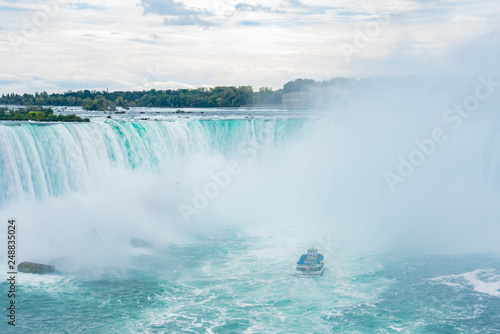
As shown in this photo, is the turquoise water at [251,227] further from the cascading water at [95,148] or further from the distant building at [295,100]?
the distant building at [295,100]

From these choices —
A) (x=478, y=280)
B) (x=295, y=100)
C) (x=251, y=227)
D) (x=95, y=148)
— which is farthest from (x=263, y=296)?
(x=295, y=100)

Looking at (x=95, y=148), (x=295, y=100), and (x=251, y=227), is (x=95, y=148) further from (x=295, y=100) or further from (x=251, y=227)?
(x=295, y=100)

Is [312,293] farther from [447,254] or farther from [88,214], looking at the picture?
[88,214]

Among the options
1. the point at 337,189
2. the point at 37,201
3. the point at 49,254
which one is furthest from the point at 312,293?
the point at 337,189

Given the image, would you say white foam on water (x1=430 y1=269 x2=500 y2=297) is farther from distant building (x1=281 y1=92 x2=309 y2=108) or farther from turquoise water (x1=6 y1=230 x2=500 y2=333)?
distant building (x1=281 y1=92 x2=309 y2=108)

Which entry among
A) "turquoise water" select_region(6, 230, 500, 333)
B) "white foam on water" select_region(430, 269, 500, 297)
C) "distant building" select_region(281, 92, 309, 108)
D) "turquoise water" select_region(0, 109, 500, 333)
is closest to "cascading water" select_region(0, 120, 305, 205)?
"turquoise water" select_region(0, 109, 500, 333)

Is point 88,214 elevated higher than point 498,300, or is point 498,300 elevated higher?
point 88,214
